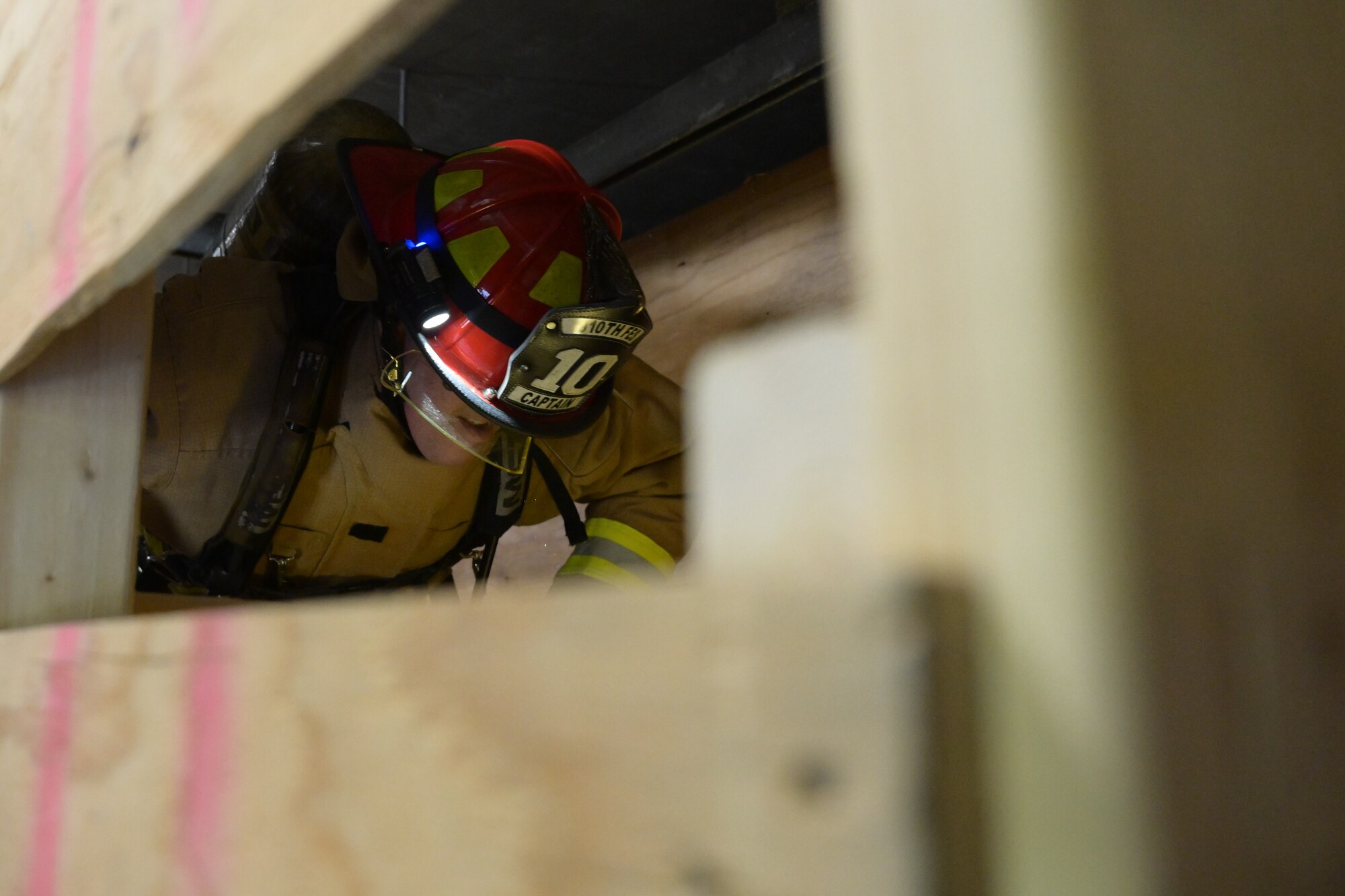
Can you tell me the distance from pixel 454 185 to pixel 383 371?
33 cm

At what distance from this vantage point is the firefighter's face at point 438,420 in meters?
1.81

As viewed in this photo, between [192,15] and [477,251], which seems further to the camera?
[477,251]

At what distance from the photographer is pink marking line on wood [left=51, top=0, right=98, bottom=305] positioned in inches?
28.4

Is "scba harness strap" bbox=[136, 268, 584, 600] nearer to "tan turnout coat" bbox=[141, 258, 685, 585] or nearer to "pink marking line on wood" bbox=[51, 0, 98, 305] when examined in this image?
"tan turnout coat" bbox=[141, 258, 685, 585]

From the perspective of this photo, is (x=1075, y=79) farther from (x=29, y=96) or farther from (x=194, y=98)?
(x=29, y=96)

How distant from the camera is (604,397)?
6.14 feet

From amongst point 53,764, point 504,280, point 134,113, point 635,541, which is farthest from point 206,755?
point 635,541

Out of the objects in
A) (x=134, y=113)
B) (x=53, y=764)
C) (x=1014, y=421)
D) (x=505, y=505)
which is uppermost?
Result: (x=134, y=113)

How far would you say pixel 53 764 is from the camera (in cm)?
66

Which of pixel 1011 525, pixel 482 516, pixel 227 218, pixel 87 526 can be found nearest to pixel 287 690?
pixel 1011 525

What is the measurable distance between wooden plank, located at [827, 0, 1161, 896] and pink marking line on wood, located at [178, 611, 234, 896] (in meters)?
0.36

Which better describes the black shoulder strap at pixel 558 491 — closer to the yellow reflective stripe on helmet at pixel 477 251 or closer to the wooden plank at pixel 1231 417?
the yellow reflective stripe on helmet at pixel 477 251

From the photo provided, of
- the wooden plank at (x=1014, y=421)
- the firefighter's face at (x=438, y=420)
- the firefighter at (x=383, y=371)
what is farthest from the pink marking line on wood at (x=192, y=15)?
the firefighter's face at (x=438, y=420)

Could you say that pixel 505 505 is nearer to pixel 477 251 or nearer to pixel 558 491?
pixel 558 491
